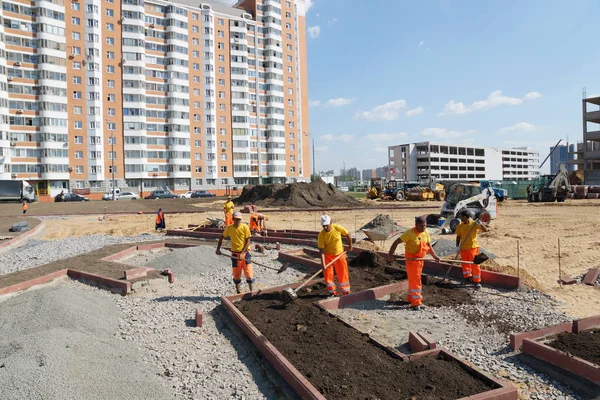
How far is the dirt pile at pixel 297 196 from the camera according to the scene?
3401 centimetres

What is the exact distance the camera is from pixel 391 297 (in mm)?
7953

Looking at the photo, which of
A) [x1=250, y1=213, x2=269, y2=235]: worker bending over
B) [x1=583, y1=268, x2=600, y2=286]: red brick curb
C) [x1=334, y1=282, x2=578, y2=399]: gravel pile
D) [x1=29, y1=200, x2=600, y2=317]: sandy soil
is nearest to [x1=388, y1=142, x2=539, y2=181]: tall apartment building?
[x1=29, y1=200, x2=600, y2=317]: sandy soil

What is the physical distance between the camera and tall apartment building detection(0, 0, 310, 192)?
5191 cm

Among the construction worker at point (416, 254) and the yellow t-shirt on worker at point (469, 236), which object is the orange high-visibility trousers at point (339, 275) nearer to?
the construction worker at point (416, 254)

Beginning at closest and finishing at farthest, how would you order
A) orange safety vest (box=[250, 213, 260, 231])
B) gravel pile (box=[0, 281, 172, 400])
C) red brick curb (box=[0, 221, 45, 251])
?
gravel pile (box=[0, 281, 172, 400]), orange safety vest (box=[250, 213, 260, 231]), red brick curb (box=[0, 221, 45, 251])

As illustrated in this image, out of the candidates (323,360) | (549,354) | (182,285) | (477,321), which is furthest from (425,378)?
(182,285)

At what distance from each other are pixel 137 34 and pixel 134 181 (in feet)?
64.2

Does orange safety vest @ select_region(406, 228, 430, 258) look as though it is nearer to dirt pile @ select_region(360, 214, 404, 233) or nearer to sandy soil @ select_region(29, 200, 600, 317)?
sandy soil @ select_region(29, 200, 600, 317)

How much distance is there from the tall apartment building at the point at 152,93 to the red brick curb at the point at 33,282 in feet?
155

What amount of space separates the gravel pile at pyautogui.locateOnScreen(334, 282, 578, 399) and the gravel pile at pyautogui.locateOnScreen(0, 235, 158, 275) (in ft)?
32.7

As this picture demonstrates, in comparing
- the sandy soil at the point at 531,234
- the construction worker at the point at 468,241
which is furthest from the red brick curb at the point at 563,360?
the construction worker at the point at 468,241

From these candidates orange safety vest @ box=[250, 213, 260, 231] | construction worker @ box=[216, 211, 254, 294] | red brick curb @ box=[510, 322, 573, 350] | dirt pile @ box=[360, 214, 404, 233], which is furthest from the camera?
dirt pile @ box=[360, 214, 404, 233]

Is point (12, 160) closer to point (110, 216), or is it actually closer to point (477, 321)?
point (110, 216)

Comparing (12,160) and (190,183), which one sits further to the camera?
(190,183)
